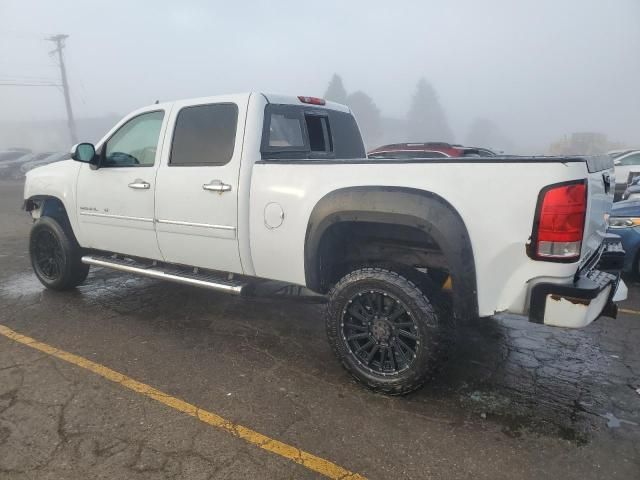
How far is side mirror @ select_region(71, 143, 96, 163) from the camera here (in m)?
4.37

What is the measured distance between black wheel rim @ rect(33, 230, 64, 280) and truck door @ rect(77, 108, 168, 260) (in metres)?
0.64

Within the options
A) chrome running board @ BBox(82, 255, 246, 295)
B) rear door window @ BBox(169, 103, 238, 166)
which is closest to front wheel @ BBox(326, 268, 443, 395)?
chrome running board @ BBox(82, 255, 246, 295)

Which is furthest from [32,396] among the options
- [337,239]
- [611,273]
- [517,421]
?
[611,273]

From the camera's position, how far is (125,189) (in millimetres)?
4297

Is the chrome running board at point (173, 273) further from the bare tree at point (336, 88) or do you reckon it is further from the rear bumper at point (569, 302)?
the bare tree at point (336, 88)

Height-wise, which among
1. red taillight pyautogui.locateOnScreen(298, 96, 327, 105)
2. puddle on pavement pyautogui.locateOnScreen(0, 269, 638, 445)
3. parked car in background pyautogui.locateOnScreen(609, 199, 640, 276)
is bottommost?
puddle on pavement pyautogui.locateOnScreen(0, 269, 638, 445)

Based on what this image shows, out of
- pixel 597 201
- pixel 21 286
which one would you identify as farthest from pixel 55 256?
pixel 597 201

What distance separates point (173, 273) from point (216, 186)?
1007 millimetres

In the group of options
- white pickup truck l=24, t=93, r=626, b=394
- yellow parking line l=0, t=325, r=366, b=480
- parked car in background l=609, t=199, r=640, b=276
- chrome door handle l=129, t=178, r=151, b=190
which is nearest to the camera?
yellow parking line l=0, t=325, r=366, b=480

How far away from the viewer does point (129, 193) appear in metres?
4.27

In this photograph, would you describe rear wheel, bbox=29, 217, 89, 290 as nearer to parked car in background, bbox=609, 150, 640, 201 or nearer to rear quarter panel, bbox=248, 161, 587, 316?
rear quarter panel, bbox=248, 161, 587, 316

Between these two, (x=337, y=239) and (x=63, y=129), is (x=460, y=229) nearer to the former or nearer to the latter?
(x=337, y=239)

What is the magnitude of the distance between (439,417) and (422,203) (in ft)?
4.34

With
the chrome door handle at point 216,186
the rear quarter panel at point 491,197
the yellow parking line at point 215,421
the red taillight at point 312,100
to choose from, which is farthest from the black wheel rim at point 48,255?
the rear quarter panel at point 491,197
